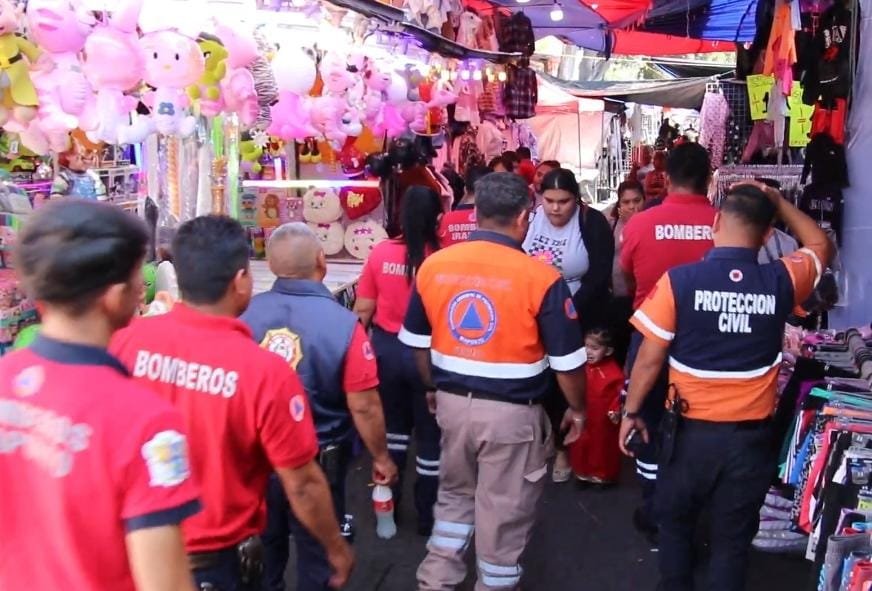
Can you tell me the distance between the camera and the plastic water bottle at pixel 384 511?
4402mm

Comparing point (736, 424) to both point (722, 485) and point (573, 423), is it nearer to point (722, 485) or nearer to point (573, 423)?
point (722, 485)

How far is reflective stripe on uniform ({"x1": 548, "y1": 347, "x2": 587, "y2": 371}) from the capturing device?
316cm

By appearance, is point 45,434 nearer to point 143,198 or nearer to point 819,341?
point 819,341

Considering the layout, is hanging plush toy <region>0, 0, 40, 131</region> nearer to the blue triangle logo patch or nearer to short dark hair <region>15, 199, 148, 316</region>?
the blue triangle logo patch

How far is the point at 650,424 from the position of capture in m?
4.01

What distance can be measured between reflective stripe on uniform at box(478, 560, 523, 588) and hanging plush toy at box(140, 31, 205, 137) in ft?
7.78

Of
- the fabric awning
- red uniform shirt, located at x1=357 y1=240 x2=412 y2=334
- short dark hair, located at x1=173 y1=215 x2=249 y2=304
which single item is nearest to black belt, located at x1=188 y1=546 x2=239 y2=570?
short dark hair, located at x1=173 y1=215 x2=249 y2=304

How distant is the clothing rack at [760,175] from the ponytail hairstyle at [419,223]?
2.50 m

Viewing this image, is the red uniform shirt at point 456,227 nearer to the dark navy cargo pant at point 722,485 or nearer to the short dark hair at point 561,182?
the short dark hair at point 561,182

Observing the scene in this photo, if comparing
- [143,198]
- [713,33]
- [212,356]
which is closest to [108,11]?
[143,198]

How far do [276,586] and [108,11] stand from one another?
2.50 meters

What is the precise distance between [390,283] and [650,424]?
4.51 feet

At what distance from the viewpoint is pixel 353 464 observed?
539 cm

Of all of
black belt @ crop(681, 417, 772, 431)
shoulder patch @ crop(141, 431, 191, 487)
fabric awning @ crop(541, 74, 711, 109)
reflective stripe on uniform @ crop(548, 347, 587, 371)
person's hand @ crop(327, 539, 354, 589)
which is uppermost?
fabric awning @ crop(541, 74, 711, 109)
